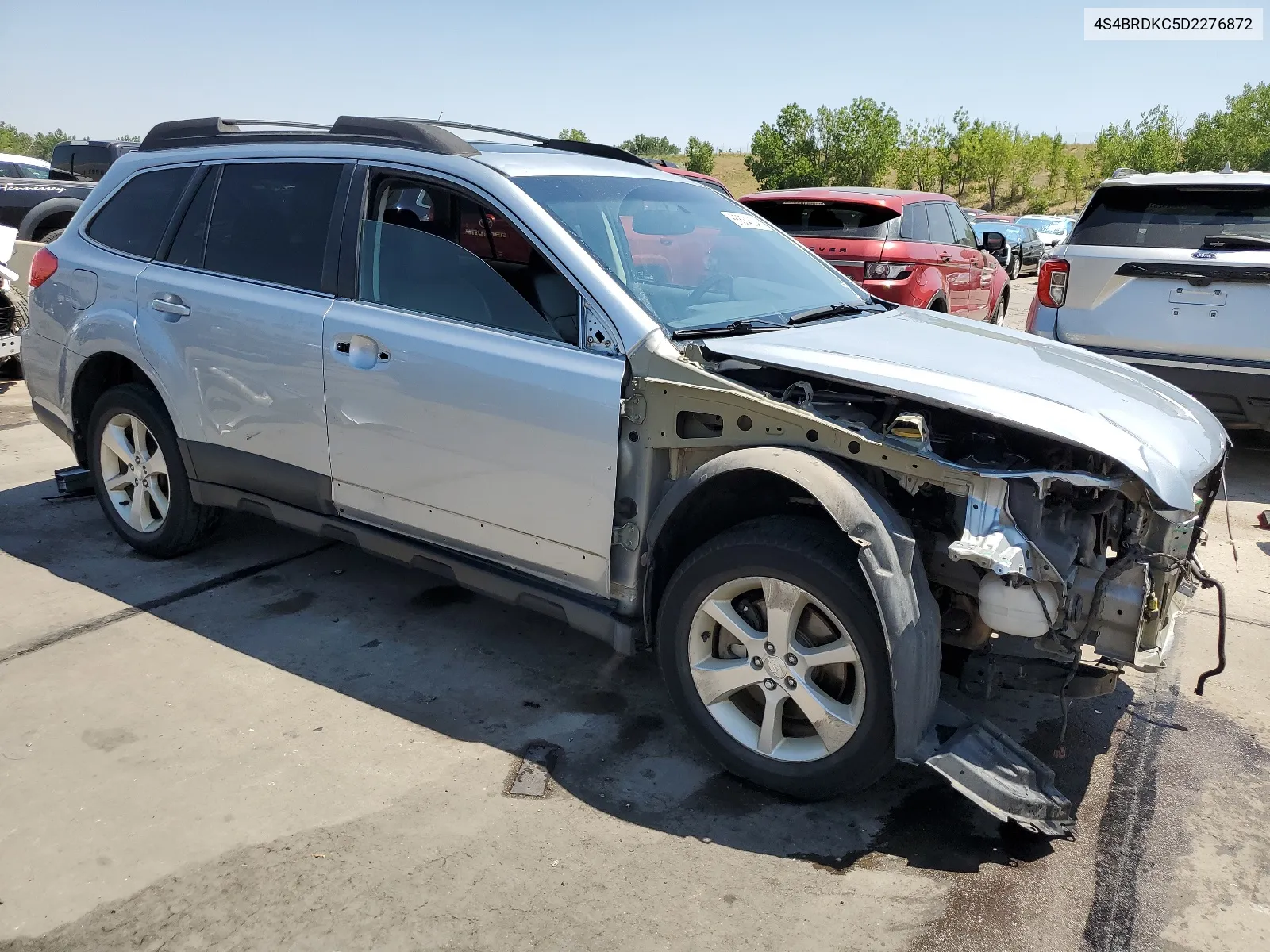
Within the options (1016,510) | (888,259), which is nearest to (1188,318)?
(888,259)

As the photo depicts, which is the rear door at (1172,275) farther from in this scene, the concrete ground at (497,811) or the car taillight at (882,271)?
the concrete ground at (497,811)

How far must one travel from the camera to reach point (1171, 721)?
144 inches

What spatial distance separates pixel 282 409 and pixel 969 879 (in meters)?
3.06

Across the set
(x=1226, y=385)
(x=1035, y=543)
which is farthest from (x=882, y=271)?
(x=1035, y=543)

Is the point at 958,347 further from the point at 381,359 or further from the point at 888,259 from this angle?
the point at 888,259

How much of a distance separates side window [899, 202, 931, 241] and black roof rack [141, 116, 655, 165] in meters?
4.46

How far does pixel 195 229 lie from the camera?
4.49 m

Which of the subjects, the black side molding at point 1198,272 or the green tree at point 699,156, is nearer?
the black side molding at point 1198,272

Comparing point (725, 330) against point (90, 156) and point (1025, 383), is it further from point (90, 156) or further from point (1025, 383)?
point (90, 156)

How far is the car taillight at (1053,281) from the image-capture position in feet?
21.3

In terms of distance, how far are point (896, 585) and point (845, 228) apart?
6.35m

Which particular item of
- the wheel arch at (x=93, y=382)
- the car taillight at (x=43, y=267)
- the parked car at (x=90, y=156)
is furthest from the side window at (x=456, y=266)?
the parked car at (x=90, y=156)

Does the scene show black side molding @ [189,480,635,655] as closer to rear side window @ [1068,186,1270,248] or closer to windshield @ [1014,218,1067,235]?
rear side window @ [1068,186,1270,248]

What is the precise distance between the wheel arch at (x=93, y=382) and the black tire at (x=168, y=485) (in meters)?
0.05
